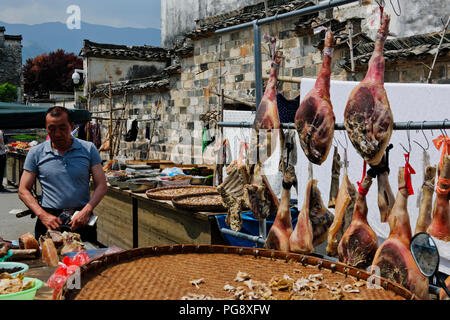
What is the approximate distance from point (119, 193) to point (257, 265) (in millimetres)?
4529

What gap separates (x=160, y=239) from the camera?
17.5 ft

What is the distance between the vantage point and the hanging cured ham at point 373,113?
77.9 inches

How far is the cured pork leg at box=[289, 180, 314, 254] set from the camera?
2.35 meters

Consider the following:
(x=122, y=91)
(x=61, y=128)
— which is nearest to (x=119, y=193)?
(x=61, y=128)

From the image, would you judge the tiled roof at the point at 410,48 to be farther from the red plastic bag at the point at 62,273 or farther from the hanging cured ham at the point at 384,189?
the red plastic bag at the point at 62,273

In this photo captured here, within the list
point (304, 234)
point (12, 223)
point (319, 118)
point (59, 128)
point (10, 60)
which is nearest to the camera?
point (319, 118)

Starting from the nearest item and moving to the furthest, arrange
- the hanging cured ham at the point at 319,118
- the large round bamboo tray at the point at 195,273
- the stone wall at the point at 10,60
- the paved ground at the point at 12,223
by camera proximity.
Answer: the large round bamboo tray at the point at 195,273 < the hanging cured ham at the point at 319,118 < the paved ground at the point at 12,223 < the stone wall at the point at 10,60

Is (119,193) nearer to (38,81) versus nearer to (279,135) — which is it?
(279,135)

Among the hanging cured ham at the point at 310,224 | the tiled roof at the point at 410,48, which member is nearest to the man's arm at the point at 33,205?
the hanging cured ham at the point at 310,224

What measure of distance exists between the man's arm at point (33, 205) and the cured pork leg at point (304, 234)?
2.18 m

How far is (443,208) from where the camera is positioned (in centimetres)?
193

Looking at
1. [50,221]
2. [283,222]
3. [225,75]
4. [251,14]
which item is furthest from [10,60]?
[283,222]

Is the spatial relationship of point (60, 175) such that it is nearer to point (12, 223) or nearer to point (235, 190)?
point (235, 190)

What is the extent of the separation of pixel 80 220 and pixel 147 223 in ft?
6.40
